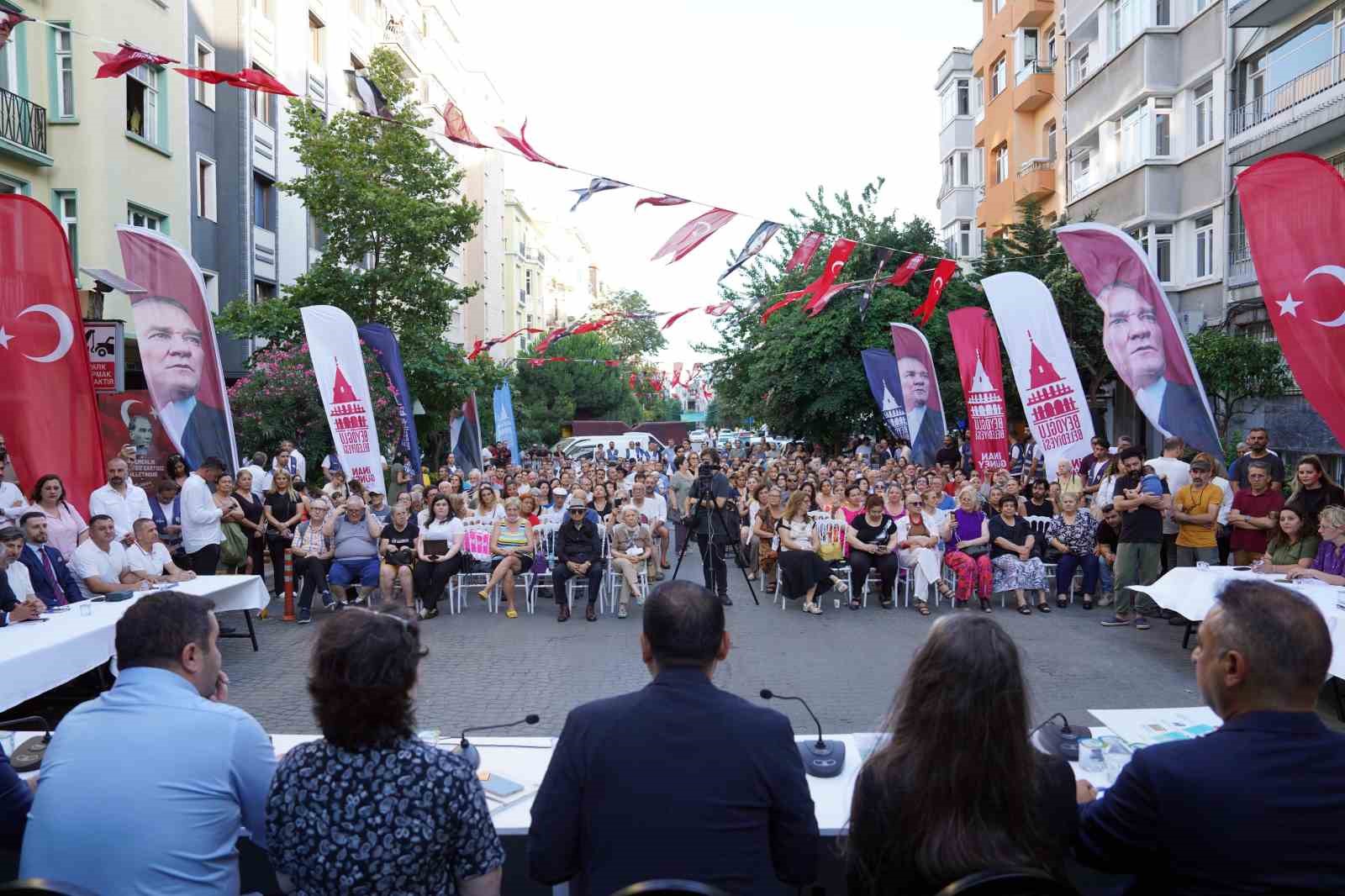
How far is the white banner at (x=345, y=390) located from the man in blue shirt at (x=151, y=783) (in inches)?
389

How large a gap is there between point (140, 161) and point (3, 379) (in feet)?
44.3

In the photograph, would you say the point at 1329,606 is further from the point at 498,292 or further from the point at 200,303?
the point at 498,292

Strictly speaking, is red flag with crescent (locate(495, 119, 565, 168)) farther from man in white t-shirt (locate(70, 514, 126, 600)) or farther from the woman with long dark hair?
the woman with long dark hair

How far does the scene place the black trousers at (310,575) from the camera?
34.8 ft

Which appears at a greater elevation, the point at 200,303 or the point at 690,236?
the point at 690,236

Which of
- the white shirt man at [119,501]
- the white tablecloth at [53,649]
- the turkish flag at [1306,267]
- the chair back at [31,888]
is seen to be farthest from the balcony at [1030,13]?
the chair back at [31,888]

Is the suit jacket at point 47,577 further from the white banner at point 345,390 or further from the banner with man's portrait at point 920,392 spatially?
the banner with man's portrait at point 920,392

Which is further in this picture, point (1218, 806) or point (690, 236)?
point (690, 236)

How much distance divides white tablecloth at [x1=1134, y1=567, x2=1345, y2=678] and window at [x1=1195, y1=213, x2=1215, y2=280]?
1399cm

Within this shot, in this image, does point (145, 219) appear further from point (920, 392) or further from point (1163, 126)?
point (1163, 126)

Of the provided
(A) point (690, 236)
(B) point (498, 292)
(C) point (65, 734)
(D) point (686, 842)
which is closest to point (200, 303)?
(A) point (690, 236)

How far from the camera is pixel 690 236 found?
12391 millimetres

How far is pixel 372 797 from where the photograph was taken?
7.49 feet

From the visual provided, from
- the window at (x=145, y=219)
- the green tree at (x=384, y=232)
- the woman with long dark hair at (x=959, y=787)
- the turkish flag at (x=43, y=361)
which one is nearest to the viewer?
the woman with long dark hair at (x=959, y=787)
